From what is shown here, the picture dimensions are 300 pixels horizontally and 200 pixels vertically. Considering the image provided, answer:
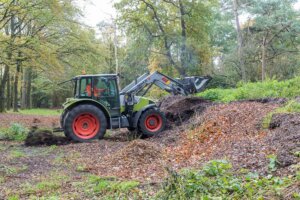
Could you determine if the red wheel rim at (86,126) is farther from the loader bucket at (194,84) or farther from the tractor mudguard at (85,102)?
the loader bucket at (194,84)

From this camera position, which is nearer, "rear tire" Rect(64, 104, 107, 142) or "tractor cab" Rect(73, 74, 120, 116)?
"rear tire" Rect(64, 104, 107, 142)

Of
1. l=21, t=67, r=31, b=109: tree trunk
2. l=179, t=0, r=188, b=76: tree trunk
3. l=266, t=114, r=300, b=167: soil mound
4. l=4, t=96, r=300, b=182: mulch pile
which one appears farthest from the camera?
l=21, t=67, r=31, b=109: tree trunk

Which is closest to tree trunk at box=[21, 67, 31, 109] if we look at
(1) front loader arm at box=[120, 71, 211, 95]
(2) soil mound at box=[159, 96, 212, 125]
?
(2) soil mound at box=[159, 96, 212, 125]

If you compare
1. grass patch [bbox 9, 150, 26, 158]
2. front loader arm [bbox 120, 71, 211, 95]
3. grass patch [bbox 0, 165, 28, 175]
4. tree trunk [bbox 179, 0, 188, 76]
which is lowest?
grass patch [bbox 0, 165, 28, 175]

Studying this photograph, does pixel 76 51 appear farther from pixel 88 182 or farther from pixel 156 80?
pixel 88 182

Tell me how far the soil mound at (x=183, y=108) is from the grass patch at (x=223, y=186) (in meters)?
7.21

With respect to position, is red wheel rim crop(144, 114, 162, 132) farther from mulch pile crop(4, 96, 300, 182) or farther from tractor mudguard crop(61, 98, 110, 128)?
tractor mudguard crop(61, 98, 110, 128)

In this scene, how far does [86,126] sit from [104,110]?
756mm

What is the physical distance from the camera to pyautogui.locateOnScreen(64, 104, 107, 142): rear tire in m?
10.4

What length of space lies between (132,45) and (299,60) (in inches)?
467

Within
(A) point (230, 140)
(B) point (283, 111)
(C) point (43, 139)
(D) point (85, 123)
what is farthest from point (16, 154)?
(B) point (283, 111)

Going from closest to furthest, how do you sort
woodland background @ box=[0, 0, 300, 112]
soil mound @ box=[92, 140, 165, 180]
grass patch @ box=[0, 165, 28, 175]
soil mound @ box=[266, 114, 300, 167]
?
soil mound @ box=[266, 114, 300, 167] → soil mound @ box=[92, 140, 165, 180] → grass patch @ box=[0, 165, 28, 175] → woodland background @ box=[0, 0, 300, 112]

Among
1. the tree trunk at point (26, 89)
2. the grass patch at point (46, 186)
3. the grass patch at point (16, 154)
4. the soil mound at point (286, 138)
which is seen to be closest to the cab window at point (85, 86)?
the grass patch at point (16, 154)

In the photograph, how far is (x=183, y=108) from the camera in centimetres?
1258
